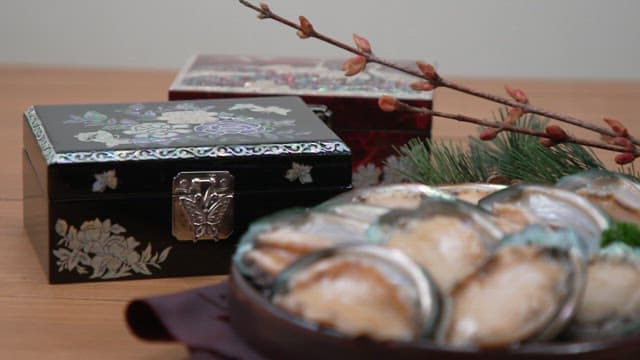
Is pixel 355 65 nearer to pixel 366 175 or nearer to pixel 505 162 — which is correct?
pixel 505 162

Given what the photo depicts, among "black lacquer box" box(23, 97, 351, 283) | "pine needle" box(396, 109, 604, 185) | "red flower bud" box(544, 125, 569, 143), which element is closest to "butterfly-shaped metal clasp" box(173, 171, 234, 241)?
"black lacquer box" box(23, 97, 351, 283)

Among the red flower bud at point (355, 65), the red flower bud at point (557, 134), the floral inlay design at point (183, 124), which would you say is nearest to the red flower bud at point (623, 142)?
the red flower bud at point (557, 134)

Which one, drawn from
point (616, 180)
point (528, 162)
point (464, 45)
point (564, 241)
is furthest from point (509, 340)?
point (464, 45)

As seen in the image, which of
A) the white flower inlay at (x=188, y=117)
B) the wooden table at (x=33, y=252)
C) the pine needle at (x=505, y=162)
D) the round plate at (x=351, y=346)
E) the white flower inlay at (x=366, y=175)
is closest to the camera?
the round plate at (x=351, y=346)

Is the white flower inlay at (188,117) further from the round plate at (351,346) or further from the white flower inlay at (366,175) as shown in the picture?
the round plate at (351,346)

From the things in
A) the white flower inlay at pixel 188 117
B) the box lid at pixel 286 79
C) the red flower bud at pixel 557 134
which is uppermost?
the red flower bud at pixel 557 134

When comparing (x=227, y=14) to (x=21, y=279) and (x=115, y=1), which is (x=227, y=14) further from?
(x=21, y=279)
